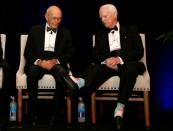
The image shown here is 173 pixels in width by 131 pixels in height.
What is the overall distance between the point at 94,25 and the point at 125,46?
108 centimetres

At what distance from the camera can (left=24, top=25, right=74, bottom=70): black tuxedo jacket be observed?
4.43 meters

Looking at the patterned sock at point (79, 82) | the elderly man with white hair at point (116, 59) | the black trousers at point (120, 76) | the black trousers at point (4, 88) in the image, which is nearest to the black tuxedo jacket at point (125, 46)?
the elderly man with white hair at point (116, 59)

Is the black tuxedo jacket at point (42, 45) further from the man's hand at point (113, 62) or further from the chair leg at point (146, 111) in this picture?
the chair leg at point (146, 111)

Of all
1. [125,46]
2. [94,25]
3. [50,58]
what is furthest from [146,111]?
[94,25]

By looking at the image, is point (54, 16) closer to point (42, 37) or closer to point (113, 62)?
point (42, 37)

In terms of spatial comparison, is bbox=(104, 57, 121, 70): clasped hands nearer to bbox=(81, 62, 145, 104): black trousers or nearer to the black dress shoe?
bbox=(81, 62, 145, 104): black trousers

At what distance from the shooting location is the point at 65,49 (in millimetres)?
4500

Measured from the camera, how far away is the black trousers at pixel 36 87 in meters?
4.10

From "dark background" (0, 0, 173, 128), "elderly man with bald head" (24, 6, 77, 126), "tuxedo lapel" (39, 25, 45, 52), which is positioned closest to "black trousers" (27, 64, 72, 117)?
"elderly man with bald head" (24, 6, 77, 126)

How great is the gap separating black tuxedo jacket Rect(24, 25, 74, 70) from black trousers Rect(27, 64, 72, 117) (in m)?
0.27

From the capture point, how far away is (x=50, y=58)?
4488 millimetres

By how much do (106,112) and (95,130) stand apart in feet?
5.02

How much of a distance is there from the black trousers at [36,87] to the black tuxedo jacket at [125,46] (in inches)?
A: 23.8

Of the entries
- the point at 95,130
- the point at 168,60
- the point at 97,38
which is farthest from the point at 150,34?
the point at 95,130
